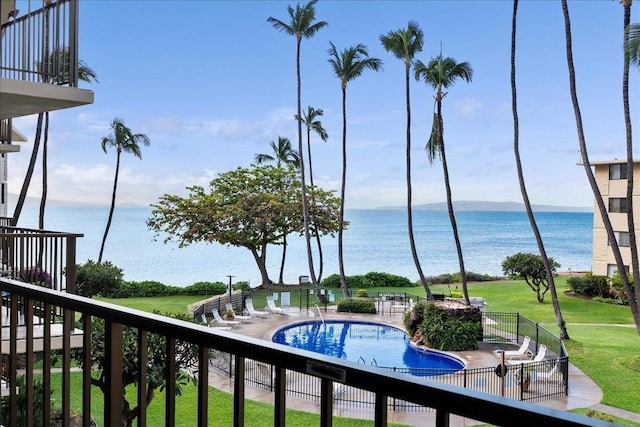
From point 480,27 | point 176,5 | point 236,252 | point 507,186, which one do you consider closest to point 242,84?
point 176,5

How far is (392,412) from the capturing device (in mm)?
10289

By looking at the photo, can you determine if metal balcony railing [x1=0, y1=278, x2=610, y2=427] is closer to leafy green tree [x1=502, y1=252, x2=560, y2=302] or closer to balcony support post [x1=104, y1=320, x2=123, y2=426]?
balcony support post [x1=104, y1=320, x2=123, y2=426]

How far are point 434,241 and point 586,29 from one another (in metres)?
28.0

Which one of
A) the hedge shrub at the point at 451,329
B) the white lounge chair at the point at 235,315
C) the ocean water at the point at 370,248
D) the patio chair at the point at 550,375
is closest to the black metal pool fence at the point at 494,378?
the patio chair at the point at 550,375

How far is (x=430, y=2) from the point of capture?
63938 millimetres

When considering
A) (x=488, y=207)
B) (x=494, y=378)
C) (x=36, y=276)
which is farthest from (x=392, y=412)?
(x=488, y=207)

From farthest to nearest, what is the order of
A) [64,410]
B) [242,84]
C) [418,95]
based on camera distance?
[418,95] → [242,84] → [64,410]

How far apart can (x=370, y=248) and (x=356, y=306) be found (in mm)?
45718

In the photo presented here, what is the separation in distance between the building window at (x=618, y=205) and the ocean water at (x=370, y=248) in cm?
2636

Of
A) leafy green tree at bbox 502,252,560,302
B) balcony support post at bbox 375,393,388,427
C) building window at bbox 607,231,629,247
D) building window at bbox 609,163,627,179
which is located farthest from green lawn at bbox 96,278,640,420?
balcony support post at bbox 375,393,388,427

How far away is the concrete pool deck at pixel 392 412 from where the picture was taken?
10.9 m

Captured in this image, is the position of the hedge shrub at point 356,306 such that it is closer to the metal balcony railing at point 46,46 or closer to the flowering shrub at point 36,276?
the flowering shrub at point 36,276

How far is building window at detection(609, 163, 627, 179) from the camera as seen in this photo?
25594 mm

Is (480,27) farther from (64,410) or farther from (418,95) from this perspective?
(64,410)
